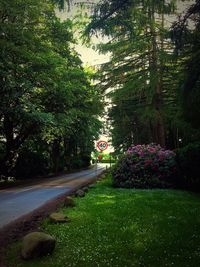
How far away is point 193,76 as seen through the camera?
9.58m

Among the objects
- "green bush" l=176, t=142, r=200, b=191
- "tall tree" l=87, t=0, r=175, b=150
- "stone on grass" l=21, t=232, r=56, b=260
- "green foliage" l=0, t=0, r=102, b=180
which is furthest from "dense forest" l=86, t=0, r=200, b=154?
"stone on grass" l=21, t=232, r=56, b=260

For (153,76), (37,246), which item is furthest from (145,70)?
(37,246)

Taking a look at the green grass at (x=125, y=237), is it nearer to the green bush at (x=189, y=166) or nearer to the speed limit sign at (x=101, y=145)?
the green bush at (x=189, y=166)

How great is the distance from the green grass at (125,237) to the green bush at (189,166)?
446 centimetres

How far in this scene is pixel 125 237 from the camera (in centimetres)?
719

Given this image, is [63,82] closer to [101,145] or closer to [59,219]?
[101,145]

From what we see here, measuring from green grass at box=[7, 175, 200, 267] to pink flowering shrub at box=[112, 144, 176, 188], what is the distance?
699 centimetres

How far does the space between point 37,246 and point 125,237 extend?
2.05 metres

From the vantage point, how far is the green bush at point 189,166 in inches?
603

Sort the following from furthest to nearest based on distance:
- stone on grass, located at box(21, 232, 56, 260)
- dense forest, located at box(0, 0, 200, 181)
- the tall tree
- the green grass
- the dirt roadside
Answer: the tall tree < dense forest, located at box(0, 0, 200, 181) < the dirt roadside < stone on grass, located at box(21, 232, 56, 260) < the green grass

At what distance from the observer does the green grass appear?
580 centimetres

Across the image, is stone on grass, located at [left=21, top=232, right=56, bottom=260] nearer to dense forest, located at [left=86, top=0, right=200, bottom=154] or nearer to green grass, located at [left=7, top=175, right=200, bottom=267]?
green grass, located at [left=7, top=175, right=200, bottom=267]

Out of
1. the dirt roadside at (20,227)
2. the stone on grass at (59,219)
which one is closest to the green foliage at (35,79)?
the dirt roadside at (20,227)

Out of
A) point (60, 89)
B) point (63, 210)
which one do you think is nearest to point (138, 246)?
point (63, 210)
